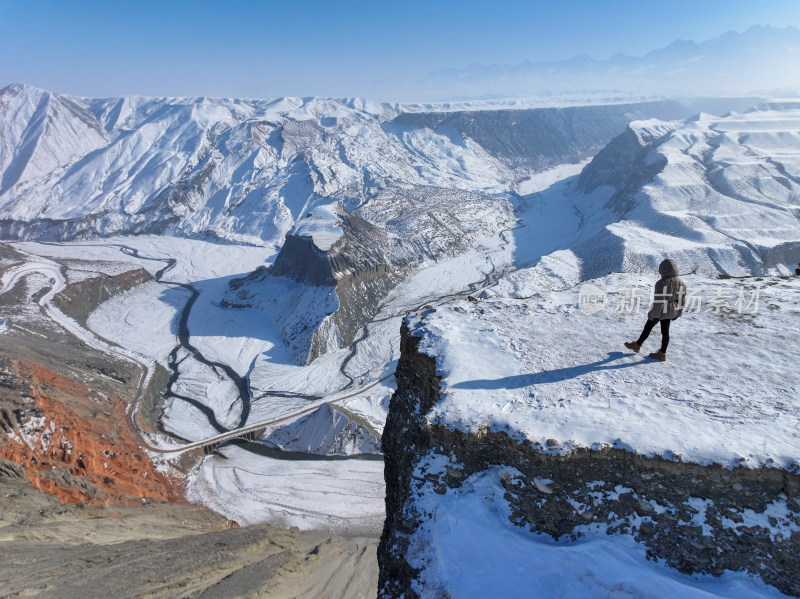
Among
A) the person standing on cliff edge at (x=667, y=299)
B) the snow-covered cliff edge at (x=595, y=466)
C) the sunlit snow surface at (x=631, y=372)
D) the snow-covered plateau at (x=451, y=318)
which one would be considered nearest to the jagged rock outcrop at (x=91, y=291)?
the snow-covered plateau at (x=451, y=318)

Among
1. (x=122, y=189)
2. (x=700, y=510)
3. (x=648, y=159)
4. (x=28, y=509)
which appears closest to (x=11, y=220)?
(x=122, y=189)

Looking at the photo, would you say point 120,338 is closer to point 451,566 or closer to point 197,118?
point 451,566

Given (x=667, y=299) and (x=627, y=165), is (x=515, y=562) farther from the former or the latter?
(x=627, y=165)

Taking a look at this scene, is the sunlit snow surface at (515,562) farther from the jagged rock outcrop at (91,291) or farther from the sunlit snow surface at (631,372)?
the jagged rock outcrop at (91,291)

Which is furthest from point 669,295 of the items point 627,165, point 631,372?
point 627,165

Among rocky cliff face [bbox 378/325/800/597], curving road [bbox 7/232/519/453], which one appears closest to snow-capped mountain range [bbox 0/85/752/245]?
curving road [bbox 7/232/519/453]

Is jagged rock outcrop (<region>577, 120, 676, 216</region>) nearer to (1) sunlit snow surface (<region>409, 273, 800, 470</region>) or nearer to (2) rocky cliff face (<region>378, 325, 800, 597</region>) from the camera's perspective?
(1) sunlit snow surface (<region>409, 273, 800, 470</region>)

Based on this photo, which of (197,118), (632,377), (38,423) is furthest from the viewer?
(197,118)
